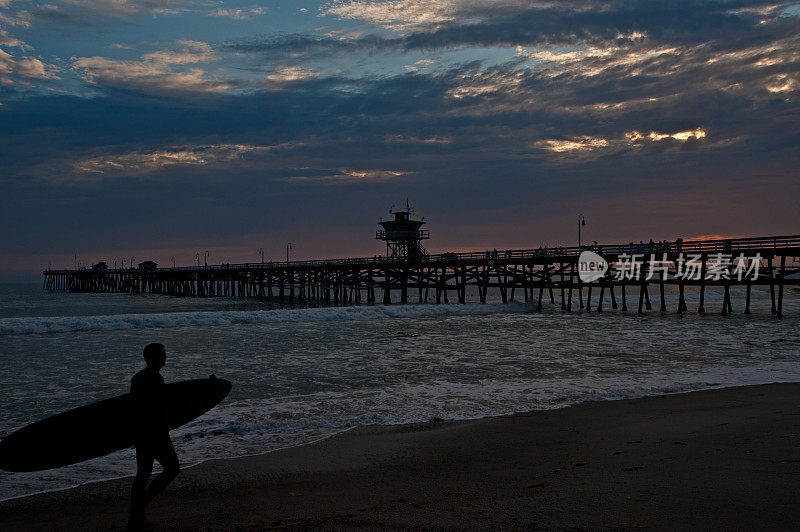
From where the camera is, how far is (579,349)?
1850cm

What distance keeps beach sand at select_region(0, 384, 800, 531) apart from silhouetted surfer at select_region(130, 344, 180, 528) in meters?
0.37

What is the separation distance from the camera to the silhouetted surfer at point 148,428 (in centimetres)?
475

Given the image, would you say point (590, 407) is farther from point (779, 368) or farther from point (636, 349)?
point (636, 349)

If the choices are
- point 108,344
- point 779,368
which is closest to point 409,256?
point 108,344

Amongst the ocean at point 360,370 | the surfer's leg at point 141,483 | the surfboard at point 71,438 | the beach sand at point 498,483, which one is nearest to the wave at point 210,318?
the ocean at point 360,370

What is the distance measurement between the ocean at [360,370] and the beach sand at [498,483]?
0.99 metres

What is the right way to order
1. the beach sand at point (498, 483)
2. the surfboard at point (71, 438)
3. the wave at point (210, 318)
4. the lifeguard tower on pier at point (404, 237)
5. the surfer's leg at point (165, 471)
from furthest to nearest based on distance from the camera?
the lifeguard tower on pier at point (404, 237) < the wave at point (210, 318) < the surfboard at point (71, 438) < the surfer's leg at point (165, 471) < the beach sand at point (498, 483)

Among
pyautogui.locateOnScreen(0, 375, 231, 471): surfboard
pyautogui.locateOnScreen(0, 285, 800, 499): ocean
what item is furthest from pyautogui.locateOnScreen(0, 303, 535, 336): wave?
pyautogui.locateOnScreen(0, 375, 231, 471): surfboard

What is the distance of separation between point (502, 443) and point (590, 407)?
2.97 m

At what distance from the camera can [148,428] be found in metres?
4.79

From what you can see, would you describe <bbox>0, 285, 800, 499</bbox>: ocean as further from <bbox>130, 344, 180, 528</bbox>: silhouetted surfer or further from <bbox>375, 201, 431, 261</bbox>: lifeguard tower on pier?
<bbox>375, 201, 431, 261</bbox>: lifeguard tower on pier

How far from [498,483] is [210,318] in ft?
105

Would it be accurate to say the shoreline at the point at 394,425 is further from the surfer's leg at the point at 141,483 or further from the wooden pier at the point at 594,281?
the wooden pier at the point at 594,281

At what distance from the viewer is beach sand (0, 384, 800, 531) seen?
4.71m
